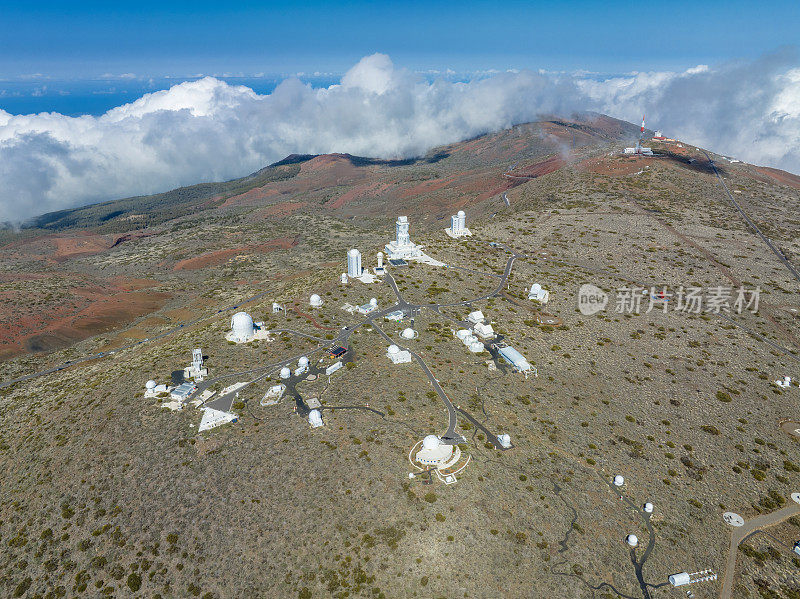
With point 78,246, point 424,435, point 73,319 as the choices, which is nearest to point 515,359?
point 424,435

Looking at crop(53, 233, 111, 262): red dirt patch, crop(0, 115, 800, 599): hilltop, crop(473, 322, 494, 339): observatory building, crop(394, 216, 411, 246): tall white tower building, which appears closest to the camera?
crop(0, 115, 800, 599): hilltop

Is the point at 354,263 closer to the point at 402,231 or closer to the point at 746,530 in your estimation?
the point at 402,231

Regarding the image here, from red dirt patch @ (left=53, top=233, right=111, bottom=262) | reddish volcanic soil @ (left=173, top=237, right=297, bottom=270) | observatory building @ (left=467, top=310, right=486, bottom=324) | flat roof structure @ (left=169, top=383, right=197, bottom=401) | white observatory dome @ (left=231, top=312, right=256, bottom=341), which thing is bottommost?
red dirt patch @ (left=53, top=233, right=111, bottom=262)

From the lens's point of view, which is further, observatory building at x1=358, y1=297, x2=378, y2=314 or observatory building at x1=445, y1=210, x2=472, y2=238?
observatory building at x1=445, y1=210, x2=472, y2=238

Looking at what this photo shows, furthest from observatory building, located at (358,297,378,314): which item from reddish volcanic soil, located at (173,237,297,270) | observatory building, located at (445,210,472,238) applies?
reddish volcanic soil, located at (173,237,297,270)

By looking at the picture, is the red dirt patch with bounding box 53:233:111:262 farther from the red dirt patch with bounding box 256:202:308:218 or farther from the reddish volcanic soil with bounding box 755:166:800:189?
the reddish volcanic soil with bounding box 755:166:800:189

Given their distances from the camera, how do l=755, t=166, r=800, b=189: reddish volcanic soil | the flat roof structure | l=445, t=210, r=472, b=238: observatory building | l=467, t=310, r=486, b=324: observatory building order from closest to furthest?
1. the flat roof structure
2. l=467, t=310, r=486, b=324: observatory building
3. l=445, t=210, r=472, b=238: observatory building
4. l=755, t=166, r=800, b=189: reddish volcanic soil

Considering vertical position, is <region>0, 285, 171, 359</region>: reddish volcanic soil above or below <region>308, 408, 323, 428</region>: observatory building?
below

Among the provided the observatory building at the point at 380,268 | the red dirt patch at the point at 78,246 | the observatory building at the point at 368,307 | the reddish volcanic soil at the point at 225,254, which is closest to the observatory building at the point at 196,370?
the observatory building at the point at 368,307
